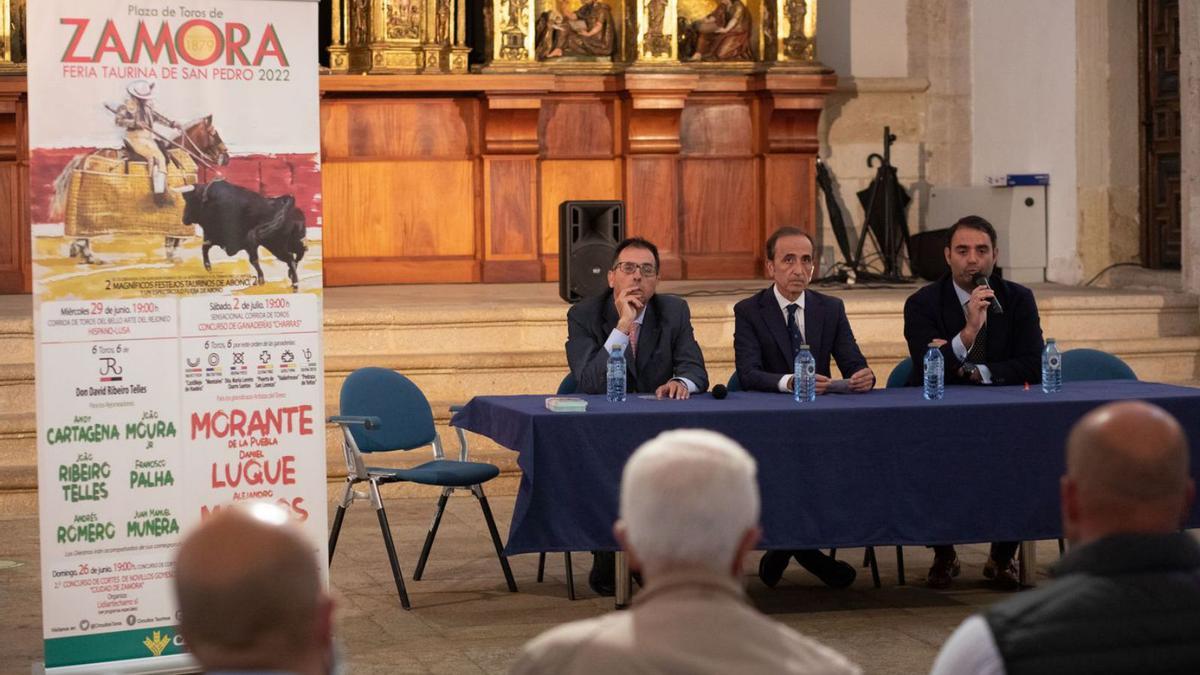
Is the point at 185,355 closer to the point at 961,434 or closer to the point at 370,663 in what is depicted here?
the point at 370,663

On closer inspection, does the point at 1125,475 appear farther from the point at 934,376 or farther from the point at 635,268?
the point at 635,268

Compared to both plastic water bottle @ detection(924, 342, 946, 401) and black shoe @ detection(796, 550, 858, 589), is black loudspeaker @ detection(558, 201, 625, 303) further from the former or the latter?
plastic water bottle @ detection(924, 342, 946, 401)

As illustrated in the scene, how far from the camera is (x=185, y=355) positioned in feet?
16.4

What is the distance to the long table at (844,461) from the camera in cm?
567

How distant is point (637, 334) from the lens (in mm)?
6488

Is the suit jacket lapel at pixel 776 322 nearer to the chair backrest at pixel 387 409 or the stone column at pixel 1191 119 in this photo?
the chair backrest at pixel 387 409

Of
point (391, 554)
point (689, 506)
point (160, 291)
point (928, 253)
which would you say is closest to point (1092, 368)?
point (391, 554)

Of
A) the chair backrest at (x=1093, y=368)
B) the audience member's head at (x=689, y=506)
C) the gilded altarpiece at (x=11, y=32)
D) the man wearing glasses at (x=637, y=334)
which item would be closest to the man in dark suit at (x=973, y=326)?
the chair backrest at (x=1093, y=368)

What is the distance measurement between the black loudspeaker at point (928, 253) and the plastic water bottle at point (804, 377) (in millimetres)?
6160

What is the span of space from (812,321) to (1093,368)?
48.7 inches

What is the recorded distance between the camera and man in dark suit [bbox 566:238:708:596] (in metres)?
6.30

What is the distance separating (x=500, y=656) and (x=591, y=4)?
7612mm

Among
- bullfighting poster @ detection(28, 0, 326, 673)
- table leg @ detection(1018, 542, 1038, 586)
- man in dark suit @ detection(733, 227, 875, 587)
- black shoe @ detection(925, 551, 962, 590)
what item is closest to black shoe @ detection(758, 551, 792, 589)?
man in dark suit @ detection(733, 227, 875, 587)

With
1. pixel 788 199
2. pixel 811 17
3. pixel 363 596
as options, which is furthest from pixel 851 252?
pixel 363 596
